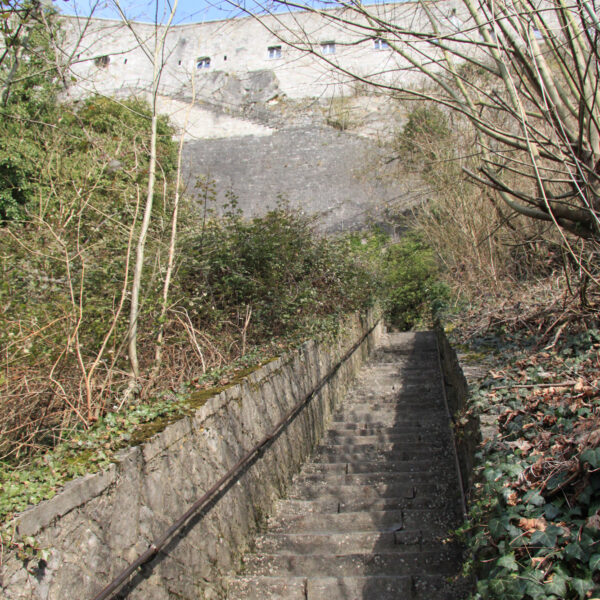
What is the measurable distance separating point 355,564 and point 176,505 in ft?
4.98

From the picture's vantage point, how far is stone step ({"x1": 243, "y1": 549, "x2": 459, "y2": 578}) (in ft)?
12.4

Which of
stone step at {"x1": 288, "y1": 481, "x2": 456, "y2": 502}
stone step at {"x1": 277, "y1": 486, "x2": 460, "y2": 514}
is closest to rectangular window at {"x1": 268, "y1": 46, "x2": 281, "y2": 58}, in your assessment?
stone step at {"x1": 288, "y1": 481, "x2": 456, "y2": 502}

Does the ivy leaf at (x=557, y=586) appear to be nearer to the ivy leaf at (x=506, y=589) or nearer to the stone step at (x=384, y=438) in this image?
the ivy leaf at (x=506, y=589)

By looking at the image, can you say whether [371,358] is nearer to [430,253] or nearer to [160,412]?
[430,253]

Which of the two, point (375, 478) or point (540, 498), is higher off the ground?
point (540, 498)

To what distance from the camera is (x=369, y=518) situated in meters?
4.55

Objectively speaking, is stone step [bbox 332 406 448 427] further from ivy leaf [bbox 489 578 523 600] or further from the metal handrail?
ivy leaf [bbox 489 578 523 600]

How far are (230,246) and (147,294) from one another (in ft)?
7.55

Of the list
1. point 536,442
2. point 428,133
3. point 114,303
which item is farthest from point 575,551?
point 428,133

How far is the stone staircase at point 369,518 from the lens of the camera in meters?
3.64

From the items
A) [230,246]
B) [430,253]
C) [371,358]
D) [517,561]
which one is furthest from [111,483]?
[430,253]

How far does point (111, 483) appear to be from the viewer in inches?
106

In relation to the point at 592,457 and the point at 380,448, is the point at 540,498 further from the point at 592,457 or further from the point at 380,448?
the point at 380,448

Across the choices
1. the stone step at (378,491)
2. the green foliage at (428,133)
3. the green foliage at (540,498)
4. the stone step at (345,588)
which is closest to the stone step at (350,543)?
the stone step at (345,588)
